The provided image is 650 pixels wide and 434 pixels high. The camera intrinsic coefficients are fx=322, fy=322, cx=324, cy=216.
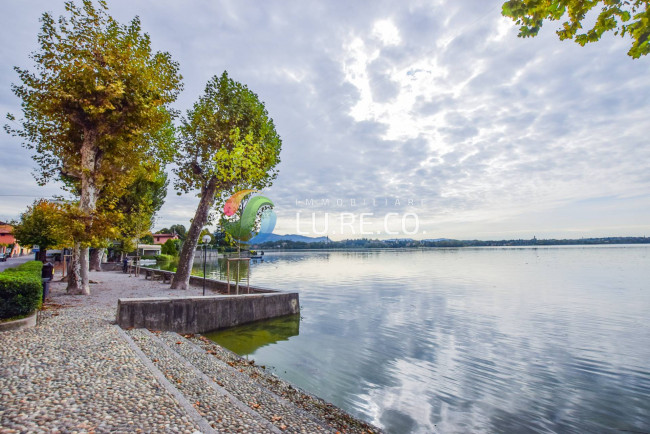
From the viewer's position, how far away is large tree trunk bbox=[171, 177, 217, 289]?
1878cm

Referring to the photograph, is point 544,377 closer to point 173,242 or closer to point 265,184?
point 265,184

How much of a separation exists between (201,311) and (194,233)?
7.60 metres

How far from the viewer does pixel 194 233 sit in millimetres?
18734

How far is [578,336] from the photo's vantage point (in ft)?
43.7

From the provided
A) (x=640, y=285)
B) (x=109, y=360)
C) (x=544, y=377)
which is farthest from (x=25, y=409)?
(x=640, y=285)

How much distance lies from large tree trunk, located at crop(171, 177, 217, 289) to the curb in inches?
403

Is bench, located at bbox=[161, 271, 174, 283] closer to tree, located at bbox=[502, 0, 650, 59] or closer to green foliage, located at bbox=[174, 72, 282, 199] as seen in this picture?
green foliage, located at bbox=[174, 72, 282, 199]

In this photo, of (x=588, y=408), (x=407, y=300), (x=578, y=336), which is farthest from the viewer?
(x=407, y=300)

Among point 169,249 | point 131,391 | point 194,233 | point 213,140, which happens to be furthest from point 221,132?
point 169,249

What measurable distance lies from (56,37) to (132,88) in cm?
373

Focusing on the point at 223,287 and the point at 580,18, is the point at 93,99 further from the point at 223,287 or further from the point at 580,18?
the point at 580,18

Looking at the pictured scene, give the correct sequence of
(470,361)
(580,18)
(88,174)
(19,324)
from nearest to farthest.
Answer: (580,18) → (19,324) → (470,361) → (88,174)

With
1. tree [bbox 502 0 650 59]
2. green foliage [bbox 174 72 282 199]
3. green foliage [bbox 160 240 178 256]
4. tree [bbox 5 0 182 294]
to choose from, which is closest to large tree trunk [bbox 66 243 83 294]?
tree [bbox 5 0 182 294]

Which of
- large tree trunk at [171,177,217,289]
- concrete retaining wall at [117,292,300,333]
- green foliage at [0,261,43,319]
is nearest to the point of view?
green foliage at [0,261,43,319]
